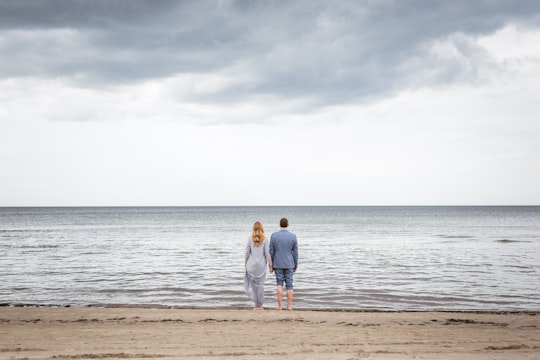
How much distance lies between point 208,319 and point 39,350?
3.60 meters

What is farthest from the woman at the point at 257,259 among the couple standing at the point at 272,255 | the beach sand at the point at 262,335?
the beach sand at the point at 262,335

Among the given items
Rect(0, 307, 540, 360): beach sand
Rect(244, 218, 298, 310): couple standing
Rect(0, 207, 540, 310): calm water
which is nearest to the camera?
Rect(0, 307, 540, 360): beach sand

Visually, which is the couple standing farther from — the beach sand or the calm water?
the calm water

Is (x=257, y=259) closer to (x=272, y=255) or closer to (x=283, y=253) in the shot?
(x=272, y=255)

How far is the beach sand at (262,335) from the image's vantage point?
6.96m

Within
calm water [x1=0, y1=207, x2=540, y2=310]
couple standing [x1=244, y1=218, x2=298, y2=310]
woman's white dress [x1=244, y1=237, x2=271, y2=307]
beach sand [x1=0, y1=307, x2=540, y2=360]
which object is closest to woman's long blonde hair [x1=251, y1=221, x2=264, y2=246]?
couple standing [x1=244, y1=218, x2=298, y2=310]

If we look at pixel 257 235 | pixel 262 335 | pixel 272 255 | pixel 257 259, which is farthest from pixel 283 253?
pixel 262 335

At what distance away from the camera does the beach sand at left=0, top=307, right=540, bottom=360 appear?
6.96m

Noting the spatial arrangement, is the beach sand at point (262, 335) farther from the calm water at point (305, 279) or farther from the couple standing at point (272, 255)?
the calm water at point (305, 279)

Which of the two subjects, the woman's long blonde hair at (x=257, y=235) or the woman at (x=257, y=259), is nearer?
the woman's long blonde hair at (x=257, y=235)

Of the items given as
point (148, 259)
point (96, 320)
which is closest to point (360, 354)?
point (96, 320)

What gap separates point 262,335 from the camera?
8180 millimetres

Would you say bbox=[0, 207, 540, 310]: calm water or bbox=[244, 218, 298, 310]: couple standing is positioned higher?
bbox=[244, 218, 298, 310]: couple standing

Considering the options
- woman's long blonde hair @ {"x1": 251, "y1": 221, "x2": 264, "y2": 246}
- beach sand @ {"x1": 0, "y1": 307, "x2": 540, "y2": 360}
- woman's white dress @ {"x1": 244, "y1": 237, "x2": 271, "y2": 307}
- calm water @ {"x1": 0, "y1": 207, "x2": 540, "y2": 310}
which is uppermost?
woman's long blonde hair @ {"x1": 251, "y1": 221, "x2": 264, "y2": 246}
